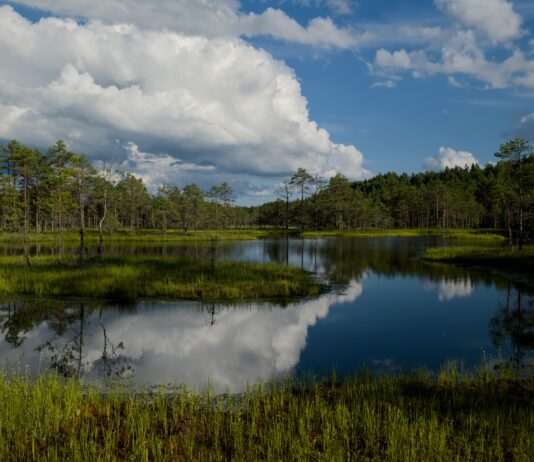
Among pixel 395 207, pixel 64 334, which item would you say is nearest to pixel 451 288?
pixel 64 334

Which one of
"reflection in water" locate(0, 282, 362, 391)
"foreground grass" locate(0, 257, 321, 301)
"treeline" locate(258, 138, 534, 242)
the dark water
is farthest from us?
"treeline" locate(258, 138, 534, 242)

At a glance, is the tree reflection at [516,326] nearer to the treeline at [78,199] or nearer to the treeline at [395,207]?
the treeline at [78,199]

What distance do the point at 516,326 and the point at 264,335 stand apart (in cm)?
1358

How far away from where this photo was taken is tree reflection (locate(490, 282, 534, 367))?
15.8 m

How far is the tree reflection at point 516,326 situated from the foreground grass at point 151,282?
12.3 m

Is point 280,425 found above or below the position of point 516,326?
above

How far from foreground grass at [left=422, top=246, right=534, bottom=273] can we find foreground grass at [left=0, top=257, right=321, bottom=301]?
25079 millimetres

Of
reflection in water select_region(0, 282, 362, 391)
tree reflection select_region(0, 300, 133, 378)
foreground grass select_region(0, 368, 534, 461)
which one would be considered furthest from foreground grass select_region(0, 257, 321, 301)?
foreground grass select_region(0, 368, 534, 461)

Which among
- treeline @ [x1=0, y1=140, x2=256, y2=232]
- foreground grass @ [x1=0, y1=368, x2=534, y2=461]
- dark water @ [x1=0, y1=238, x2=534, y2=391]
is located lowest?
dark water @ [x1=0, y1=238, x2=534, y2=391]

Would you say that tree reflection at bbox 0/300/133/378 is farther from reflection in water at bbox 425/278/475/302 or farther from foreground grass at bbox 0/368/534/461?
reflection in water at bbox 425/278/475/302

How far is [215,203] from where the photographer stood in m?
137

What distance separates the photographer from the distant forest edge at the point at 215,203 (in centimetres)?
7956

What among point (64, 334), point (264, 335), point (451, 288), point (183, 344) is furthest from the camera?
point (451, 288)

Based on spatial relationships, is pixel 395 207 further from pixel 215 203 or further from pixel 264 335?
pixel 264 335
